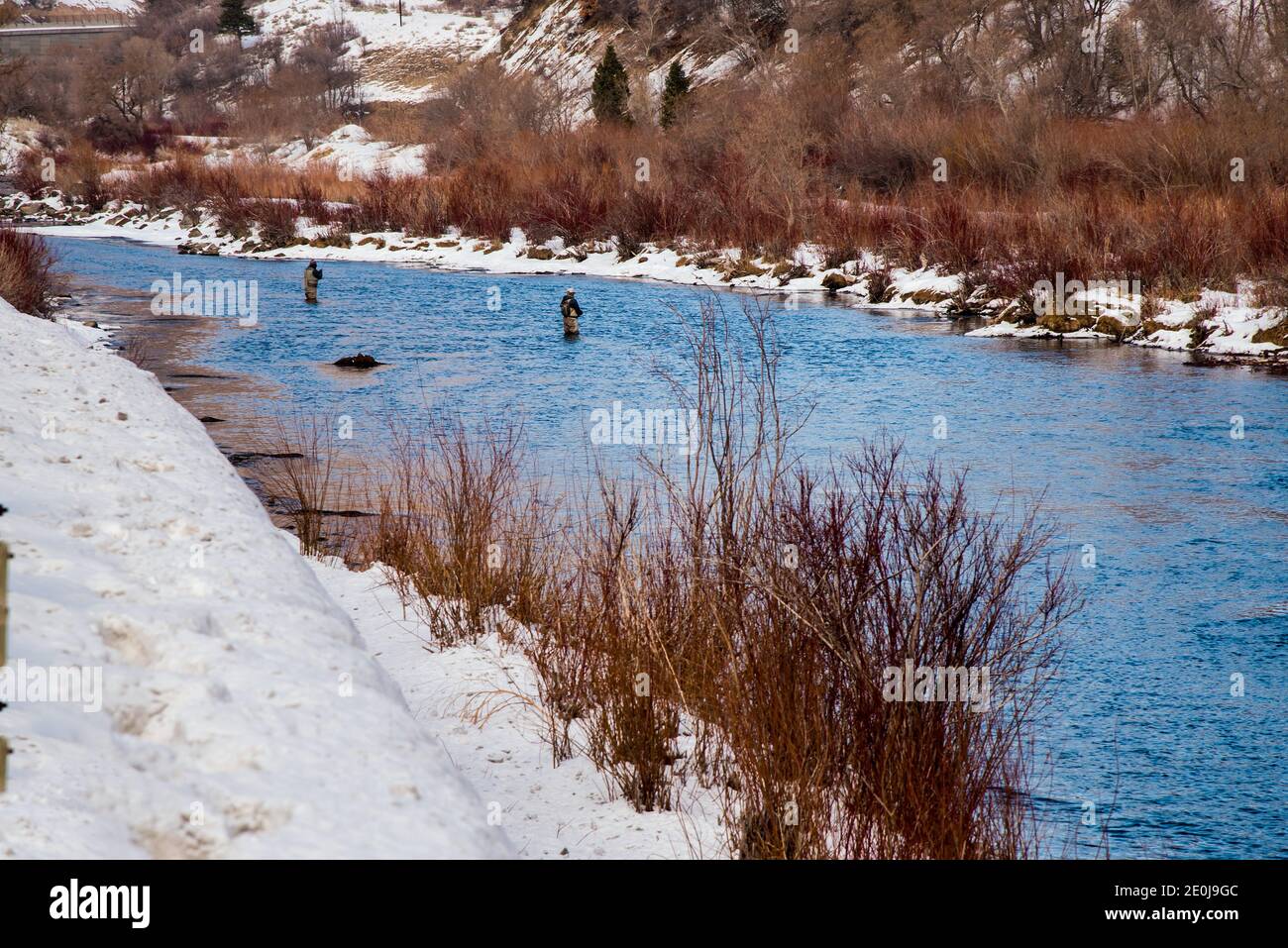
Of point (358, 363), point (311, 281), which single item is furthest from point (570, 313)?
point (311, 281)

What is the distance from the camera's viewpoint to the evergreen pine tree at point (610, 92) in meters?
47.9

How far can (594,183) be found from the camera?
35.8 metres

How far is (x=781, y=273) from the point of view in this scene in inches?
1096

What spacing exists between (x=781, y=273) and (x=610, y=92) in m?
24.0

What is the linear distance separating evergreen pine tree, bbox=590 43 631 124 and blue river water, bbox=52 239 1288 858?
21.1 meters

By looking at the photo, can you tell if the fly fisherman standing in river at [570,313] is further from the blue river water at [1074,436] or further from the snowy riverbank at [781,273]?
the snowy riverbank at [781,273]

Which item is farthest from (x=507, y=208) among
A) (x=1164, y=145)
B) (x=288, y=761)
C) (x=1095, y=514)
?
(x=288, y=761)

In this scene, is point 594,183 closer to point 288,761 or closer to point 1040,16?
point 1040,16

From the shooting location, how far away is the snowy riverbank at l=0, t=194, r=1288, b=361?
63.0 ft

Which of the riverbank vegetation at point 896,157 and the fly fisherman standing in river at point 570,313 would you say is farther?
the riverbank vegetation at point 896,157

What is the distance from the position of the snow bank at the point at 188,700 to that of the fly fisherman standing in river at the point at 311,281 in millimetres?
19425

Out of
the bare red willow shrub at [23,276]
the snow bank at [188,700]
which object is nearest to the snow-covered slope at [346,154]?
the bare red willow shrub at [23,276]

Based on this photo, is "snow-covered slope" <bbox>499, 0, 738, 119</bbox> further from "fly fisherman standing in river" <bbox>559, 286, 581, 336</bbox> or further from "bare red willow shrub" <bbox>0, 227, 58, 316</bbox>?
"bare red willow shrub" <bbox>0, 227, 58, 316</bbox>
